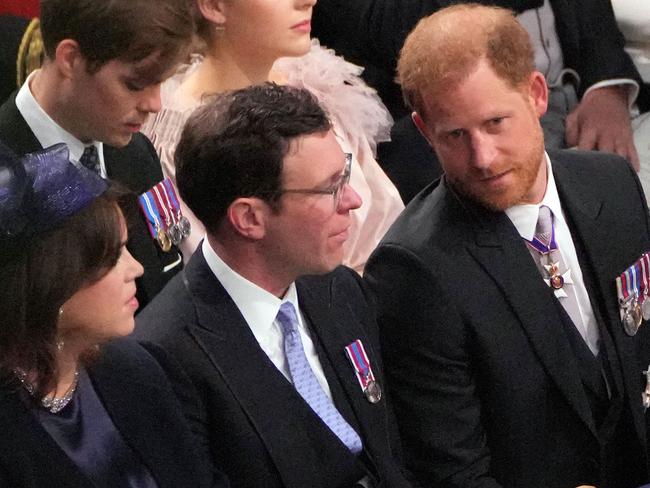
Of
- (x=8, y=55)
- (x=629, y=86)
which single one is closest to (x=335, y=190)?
(x=8, y=55)

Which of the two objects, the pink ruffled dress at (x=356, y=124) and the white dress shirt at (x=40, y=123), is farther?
the pink ruffled dress at (x=356, y=124)

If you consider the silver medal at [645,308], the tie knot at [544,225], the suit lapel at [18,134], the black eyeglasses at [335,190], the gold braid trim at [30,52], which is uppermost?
the gold braid trim at [30,52]

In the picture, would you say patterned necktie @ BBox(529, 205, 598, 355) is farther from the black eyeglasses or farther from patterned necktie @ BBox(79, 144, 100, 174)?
patterned necktie @ BBox(79, 144, 100, 174)

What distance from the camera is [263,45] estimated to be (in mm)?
2559

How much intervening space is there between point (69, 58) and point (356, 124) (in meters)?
0.93

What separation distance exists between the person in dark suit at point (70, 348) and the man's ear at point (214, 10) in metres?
1.04

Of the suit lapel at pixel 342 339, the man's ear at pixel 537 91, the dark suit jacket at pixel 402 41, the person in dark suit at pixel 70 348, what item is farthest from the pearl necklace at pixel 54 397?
the dark suit jacket at pixel 402 41

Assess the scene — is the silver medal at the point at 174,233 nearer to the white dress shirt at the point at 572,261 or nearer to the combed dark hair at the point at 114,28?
the combed dark hair at the point at 114,28

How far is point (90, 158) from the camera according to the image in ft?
7.16

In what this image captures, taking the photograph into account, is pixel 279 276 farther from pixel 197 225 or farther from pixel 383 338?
pixel 197 225

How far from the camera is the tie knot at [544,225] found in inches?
82.4

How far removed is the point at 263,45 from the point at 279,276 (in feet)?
2.74

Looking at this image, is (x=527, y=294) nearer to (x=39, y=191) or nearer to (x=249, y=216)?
(x=249, y=216)

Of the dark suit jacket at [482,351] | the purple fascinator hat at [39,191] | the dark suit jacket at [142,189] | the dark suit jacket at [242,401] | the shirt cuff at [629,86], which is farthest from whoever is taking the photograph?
the shirt cuff at [629,86]
